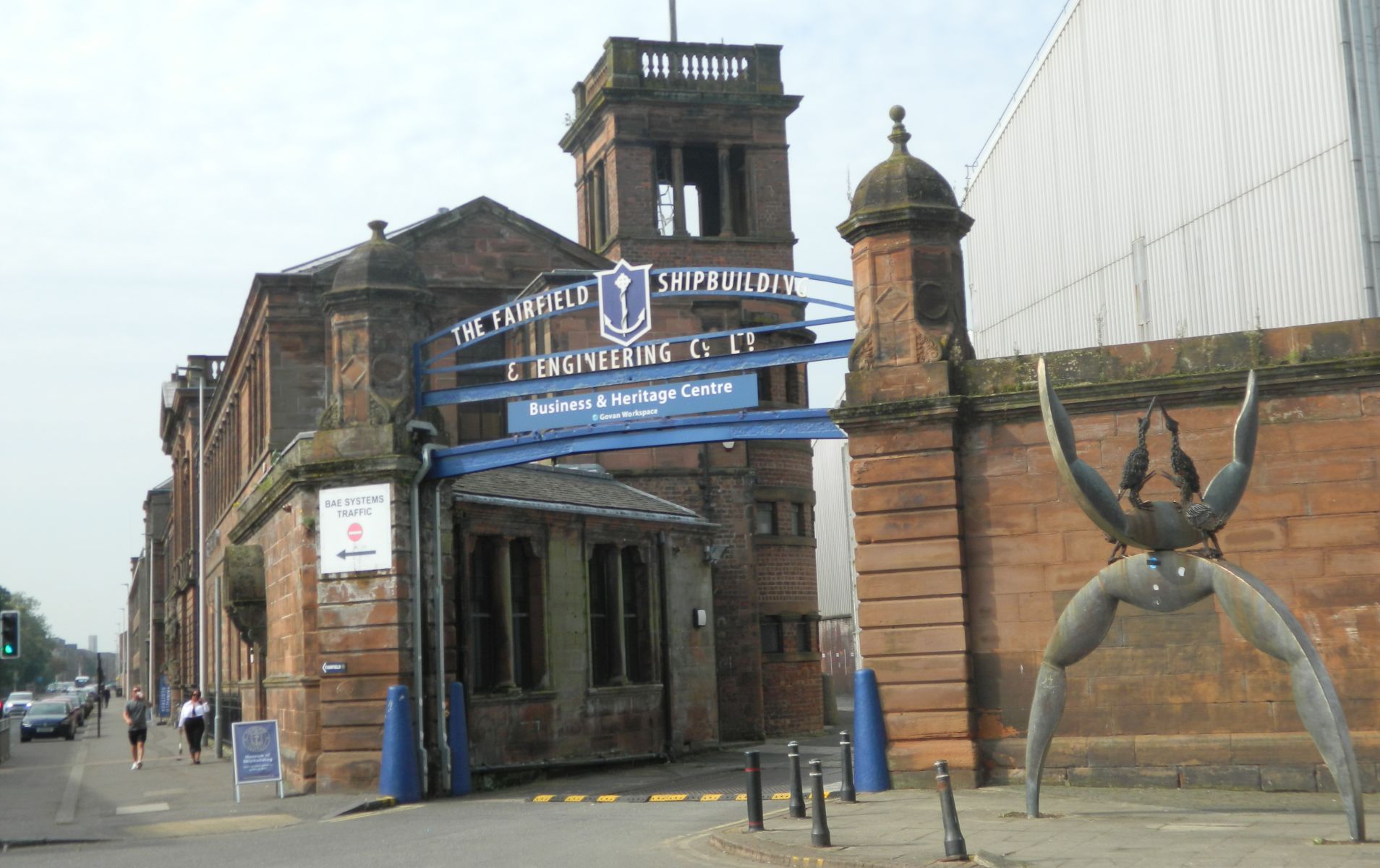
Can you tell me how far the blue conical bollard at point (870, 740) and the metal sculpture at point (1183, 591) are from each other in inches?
126

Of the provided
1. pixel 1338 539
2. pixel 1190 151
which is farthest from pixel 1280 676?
pixel 1190 151

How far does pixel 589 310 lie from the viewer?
32.7 m

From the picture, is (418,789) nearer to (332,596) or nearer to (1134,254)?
(332,596)

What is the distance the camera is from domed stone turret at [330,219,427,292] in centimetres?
2039

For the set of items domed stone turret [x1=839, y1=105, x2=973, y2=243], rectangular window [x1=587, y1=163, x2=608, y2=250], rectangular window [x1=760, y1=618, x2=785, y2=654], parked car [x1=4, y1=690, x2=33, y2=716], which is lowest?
parked car [x1=4, y1=690, x2=33, y2=716]

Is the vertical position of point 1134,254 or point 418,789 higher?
point 1134,254

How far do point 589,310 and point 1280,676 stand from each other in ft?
65.9

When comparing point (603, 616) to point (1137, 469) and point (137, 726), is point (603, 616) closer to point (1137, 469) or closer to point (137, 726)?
point (137, 726)

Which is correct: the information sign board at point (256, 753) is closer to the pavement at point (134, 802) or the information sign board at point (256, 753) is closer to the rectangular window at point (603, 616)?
the pavement at point (134, 802)

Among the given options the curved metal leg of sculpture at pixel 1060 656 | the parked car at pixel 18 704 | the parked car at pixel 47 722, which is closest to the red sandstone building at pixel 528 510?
the parked car at pixel 47 722

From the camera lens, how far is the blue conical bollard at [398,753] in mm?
19031

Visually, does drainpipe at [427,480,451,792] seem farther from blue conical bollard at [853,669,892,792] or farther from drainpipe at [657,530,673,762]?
drainpipe at [657,530,673,762]

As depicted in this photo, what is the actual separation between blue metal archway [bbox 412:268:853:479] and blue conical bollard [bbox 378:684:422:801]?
10.1 ft

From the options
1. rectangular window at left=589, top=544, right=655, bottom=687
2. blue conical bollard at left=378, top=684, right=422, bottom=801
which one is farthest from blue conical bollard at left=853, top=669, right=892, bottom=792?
rectangular window at left=589, top=544, right=655, bottom=687
